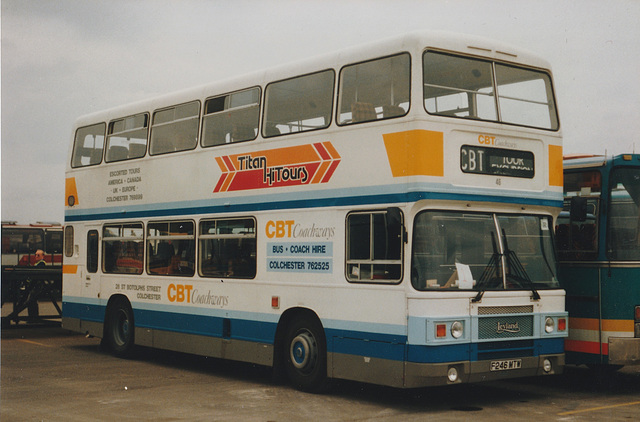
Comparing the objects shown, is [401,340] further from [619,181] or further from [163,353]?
[163,353]

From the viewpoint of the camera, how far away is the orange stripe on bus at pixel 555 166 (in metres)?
11.2

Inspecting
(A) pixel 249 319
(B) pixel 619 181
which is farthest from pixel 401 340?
(B) pixel 619 181

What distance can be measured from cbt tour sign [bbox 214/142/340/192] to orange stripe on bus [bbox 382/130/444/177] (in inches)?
44.6

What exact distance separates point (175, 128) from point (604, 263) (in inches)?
291

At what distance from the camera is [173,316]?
46.5ft

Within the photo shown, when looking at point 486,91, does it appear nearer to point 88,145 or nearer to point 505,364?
point 505,364

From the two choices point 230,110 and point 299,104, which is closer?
point 299,104

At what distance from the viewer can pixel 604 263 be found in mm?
11445

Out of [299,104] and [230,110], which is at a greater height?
[230,110]

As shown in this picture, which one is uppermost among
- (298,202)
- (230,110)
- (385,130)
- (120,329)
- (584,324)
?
(230,110)

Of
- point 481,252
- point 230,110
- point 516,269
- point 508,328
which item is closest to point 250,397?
point 508,328

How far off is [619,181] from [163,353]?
9390 millimetres

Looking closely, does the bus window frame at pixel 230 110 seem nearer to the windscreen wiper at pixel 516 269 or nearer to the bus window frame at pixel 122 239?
the bus window frame at pixel 122 239

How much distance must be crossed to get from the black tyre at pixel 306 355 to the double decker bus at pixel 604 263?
341cm
